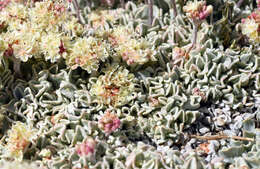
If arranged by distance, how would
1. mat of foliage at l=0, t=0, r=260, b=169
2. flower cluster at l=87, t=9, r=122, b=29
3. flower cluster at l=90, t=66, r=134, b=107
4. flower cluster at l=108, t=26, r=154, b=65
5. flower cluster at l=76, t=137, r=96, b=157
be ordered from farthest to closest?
1. flower cluster at l=87, t=9, r=122, b=29
2. flower cluster at l=108, t=26, r=154, b=65
3. flower cluster at l=90, t=66, r=134, b=107
4. mat of foliage at l=0, t=0, r=260, b=169
5. flower cluster at l=76, t=137, r=96, b=157

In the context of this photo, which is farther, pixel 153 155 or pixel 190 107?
pixel 190 107

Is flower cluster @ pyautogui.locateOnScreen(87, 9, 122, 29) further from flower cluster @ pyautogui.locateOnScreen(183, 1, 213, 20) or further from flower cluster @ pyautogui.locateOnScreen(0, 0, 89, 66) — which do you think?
flower cluster @ pyautogui.locateOnScreen(183, 1, 213, 20)

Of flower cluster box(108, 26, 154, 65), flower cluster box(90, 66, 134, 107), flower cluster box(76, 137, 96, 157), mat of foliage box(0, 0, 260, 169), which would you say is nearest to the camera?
flower cluster box(76, 137, 96, 157)


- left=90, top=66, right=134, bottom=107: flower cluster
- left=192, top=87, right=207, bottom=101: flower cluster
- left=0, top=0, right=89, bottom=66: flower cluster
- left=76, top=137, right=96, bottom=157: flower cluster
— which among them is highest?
left=0, top=0, right=89, bottom=66: flower cluster

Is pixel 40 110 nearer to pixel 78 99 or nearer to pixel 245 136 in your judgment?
pixel 78 99

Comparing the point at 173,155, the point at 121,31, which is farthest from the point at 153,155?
the point at 121,31

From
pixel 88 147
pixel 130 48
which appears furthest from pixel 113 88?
pixel 88 147

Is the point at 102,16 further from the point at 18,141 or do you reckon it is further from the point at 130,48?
the point at 18,141

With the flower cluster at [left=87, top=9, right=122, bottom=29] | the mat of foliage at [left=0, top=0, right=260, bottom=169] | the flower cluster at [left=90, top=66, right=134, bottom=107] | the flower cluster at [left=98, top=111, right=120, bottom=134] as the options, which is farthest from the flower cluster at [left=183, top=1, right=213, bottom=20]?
the flower cluster at [left=98, top=111, right=120, bottom=134]
